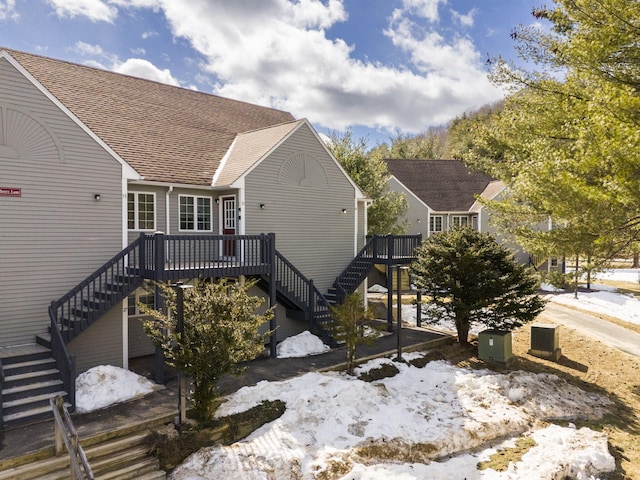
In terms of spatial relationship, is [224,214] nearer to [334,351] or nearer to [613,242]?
[334,351]

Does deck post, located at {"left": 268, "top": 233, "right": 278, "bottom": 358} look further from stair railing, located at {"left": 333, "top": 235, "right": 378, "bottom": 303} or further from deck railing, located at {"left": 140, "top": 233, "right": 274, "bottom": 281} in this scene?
stair railing, located at {"left": 333, "top": 235, "right": 378, "bottom": 303}

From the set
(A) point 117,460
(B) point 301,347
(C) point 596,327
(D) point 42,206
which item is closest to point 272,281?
(B) point 301,347

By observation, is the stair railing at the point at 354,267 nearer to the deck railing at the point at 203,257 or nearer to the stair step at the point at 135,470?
the deck railing at the point at 203,257

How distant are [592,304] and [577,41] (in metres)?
→ 18.2

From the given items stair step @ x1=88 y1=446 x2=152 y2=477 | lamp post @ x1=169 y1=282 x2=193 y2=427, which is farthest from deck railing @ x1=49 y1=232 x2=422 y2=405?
lamp post @ x1=169 y1=282 x2=193 y2=427

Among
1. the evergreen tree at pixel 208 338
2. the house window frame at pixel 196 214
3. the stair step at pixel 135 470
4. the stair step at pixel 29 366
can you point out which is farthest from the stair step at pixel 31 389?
the house window frame at pixel 196 214

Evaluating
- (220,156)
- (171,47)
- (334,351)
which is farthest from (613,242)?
(171,47)

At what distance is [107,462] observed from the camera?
6.98 meters

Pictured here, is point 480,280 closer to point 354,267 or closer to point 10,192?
point 354,267

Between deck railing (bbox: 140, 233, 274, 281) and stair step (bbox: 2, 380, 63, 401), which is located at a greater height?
deck railing (bbox: 140, 233, 274, 281)

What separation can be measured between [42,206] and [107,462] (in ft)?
21.3

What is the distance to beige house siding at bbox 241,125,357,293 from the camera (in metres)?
14.3

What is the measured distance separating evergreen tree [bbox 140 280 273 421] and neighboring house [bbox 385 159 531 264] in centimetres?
2154

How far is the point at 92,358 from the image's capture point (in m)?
10.8
